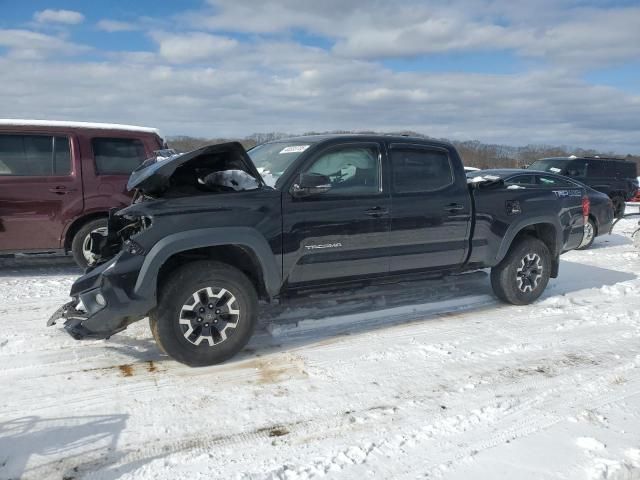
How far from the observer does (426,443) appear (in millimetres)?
3037

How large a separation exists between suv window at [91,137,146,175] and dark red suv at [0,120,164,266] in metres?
0.01

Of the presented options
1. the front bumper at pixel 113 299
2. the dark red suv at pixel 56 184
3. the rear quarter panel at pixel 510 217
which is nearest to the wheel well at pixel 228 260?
the front bumper at pixel 113 299

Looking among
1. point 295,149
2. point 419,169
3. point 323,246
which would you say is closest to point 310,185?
point 323,246

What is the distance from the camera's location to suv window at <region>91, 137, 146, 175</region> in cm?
692

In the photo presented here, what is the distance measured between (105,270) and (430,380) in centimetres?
251

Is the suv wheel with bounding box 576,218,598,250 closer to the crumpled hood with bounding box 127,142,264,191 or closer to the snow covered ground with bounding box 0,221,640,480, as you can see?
the snow covered ground with bounding box 0,221,640,480

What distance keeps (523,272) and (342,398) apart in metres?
3.21

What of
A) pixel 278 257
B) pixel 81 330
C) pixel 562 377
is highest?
pixel 278 257

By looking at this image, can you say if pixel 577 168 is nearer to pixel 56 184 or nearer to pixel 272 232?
pixel 272 232

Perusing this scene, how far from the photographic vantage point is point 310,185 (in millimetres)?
4160

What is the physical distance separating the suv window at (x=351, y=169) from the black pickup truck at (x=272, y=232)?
0.03 ft

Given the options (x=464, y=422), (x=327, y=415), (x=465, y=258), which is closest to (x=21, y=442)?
(x=327, y=415)

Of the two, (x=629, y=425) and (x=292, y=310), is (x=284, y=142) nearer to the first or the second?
(x=292, y=310)

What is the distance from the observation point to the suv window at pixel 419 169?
4.97 m
